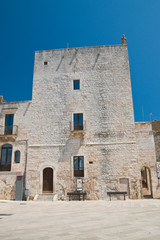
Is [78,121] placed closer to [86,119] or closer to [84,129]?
[86,119]

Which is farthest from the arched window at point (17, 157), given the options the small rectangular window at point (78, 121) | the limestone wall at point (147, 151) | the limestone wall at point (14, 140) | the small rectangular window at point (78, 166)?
the limestone wall at point (147, 151)

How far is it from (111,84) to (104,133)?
178 inches

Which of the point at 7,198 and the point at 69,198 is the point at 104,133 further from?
the point at 7,198

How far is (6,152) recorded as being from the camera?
713 inches

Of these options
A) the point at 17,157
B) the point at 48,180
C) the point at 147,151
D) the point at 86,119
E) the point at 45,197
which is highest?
the point at 86,119

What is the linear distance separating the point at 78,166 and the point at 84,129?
3.09 m

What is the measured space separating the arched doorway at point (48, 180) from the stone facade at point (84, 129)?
0.82 feet

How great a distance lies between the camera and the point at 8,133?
1834 cm

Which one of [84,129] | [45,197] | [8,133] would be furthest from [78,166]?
[8,133]

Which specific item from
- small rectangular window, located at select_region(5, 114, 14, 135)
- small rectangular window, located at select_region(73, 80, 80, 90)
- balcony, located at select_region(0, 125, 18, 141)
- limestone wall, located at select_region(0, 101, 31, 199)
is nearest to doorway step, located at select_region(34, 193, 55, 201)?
limestone wall, located at select_region(0, 101, 31, 199)

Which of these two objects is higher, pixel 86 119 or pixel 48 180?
pixel 86 119

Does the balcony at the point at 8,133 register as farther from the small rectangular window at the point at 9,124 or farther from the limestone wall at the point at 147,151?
the limestone wall at the point at 147,151

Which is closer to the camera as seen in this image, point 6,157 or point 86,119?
point 86,119

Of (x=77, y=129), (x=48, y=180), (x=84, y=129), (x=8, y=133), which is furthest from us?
(x=8, y=133)
